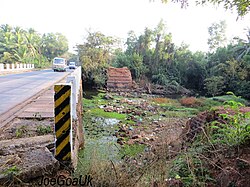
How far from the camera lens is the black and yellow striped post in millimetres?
2848

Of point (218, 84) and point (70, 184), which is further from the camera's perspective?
point (218, 84)

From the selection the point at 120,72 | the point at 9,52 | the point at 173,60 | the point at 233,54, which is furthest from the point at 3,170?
the point at 9,52

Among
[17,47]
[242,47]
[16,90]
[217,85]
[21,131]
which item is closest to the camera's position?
[21,131]

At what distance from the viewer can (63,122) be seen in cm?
289

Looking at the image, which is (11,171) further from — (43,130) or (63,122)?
(43,130)

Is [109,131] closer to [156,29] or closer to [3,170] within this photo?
[3,170]

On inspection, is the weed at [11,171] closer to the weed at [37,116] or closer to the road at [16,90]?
the weed at [37,116]

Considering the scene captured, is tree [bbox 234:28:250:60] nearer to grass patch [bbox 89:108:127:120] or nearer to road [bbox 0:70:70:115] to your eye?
grass patch [bbox 89:108:127:120]

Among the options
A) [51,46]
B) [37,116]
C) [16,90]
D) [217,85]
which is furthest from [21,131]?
[51,46]

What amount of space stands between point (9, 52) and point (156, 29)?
23.8 metres

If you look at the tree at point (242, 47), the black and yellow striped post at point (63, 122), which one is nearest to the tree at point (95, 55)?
the tree at point (242, 47)

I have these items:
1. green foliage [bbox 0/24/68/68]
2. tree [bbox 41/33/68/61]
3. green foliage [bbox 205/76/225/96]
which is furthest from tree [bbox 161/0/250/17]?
tree [bbox 41/33/68/61]

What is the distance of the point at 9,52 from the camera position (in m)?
33.8

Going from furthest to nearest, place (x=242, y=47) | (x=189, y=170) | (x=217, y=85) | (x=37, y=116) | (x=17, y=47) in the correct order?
1. (x=17, y=47)
2. (x=242, y=47)
3. (x=217, y=85)
4. (x=37, y=116)
5. (x=189, y=170)
